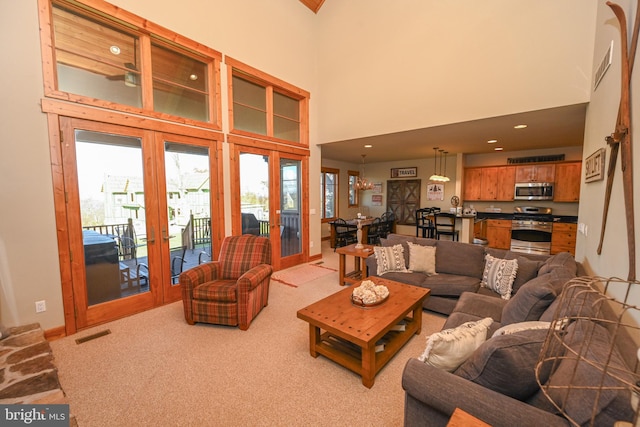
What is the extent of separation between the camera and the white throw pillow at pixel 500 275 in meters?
2.93

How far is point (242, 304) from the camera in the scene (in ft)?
9.60

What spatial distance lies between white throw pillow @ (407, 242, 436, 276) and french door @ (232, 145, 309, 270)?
2572 mm

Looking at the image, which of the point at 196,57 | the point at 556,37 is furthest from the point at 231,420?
the point at 556,37

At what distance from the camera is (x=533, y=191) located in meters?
6.44

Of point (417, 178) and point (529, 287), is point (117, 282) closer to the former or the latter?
point (529, 287)

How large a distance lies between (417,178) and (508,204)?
8.23ft

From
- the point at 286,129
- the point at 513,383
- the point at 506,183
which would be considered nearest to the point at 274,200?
the point at 286,129

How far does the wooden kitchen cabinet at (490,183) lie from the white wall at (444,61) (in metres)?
3.91

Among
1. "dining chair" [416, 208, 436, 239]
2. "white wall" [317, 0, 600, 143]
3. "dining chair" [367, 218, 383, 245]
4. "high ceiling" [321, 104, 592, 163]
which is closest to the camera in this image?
"white wall" [317, 0, 600, 143]

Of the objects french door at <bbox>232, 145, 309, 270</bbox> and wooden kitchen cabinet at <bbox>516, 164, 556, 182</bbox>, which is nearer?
french door at <bbox>232, 145, 309, 270</bbox>

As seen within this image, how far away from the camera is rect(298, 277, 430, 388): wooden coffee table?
2.10 meters

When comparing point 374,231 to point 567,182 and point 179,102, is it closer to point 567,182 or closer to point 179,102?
point 567,182

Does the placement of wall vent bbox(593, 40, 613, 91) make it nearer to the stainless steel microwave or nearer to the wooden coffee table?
the wooden coffee table

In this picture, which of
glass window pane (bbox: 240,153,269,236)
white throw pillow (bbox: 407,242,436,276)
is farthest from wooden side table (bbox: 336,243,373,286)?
glass window pane (bbox: 240,153,269,236)
